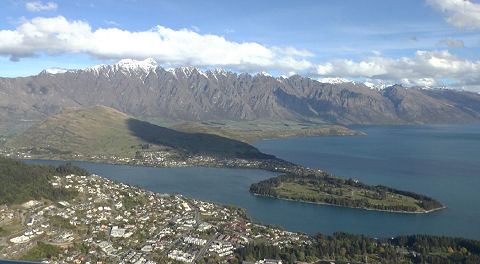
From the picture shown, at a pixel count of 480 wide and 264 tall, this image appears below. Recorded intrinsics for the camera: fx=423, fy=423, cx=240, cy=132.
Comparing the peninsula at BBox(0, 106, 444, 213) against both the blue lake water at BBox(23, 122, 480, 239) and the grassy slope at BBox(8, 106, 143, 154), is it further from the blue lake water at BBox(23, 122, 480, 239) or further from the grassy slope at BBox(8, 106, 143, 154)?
the blue lake water at BBox(23, 122, 480, 239)

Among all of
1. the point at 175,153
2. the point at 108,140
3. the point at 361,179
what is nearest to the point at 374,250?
the point at 361,179

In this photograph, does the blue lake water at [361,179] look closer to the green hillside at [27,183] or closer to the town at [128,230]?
the town at [128,230]

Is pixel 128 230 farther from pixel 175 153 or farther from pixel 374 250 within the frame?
pixel 175 153

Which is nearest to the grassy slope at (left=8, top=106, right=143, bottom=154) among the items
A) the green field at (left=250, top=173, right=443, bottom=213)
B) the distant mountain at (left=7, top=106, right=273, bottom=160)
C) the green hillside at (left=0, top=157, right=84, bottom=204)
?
the distant mountain at (left=7, top=106, right=273, bottom=160)

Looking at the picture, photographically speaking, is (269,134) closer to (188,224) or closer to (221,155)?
(221,155)

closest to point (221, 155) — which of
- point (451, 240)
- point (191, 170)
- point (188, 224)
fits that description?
point (191, 170)
